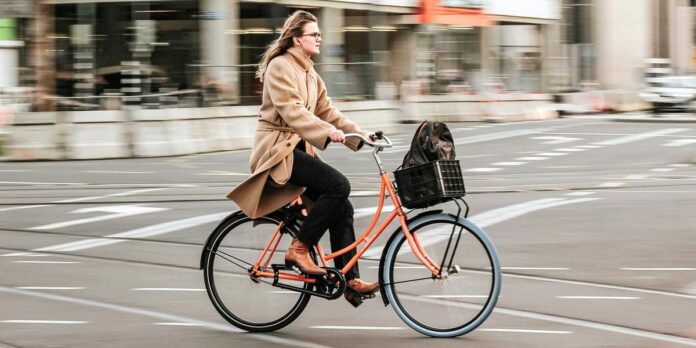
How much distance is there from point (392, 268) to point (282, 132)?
35.5 inches

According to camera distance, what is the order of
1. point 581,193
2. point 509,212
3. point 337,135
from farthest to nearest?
point 581,193
point 509,212
point 337,135

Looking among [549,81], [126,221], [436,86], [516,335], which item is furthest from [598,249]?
[549,81]

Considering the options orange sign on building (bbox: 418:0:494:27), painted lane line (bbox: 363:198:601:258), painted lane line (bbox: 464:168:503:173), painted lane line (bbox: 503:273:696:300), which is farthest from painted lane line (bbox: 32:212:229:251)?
orange sign on building (bbox: 418:0:494:27)

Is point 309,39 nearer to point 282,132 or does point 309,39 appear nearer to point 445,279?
point 282,132

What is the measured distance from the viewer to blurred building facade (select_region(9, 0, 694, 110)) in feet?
91.4

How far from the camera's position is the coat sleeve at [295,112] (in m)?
6.82

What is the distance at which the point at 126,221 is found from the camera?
1366 cm

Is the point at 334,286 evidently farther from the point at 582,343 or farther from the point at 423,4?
the point at 423,4

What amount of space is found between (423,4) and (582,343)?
4098 cm

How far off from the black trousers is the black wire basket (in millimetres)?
354

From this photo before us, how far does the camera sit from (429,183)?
659 centimetres

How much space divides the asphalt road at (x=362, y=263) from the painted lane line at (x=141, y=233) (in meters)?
0.03

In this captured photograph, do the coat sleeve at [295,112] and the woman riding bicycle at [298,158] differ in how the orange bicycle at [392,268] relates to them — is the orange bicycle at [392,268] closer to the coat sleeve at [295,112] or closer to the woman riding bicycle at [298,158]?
the woman riding bicycle at [298,158]

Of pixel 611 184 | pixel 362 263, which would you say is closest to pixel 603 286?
pixel 362 263
